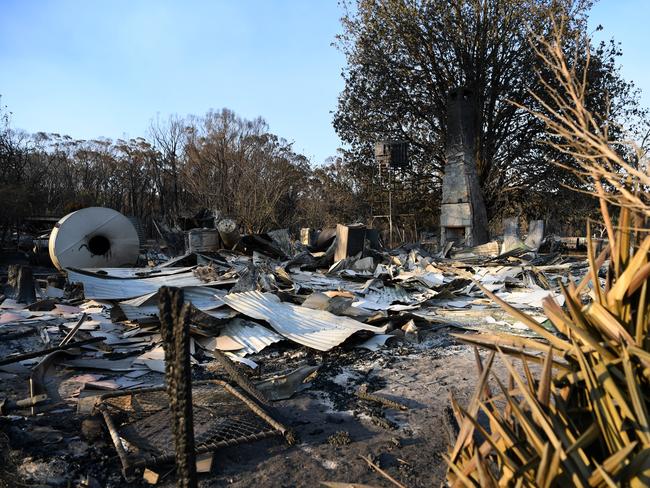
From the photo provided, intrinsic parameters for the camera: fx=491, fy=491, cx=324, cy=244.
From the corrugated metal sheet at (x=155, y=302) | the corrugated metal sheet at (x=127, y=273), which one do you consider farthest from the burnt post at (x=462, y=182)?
the corrugated metal sheet at (x=155, y=302)

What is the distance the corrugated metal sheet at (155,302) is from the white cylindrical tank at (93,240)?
6.43 m

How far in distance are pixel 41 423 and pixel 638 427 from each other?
3563mm

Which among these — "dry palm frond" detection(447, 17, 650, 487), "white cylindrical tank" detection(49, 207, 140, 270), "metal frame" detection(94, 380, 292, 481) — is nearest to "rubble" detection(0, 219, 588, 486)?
"metal frame" detection(94, 380, 292, 481)

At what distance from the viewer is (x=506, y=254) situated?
1177cm

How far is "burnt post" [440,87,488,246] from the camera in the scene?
1794 cm

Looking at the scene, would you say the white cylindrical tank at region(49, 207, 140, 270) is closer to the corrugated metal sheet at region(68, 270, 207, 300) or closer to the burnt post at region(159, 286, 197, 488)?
the corrugated metal sheet at region(68, 270, 207, 300)

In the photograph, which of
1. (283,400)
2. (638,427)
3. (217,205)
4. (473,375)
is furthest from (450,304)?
(217,205)

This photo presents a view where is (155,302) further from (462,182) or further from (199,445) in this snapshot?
(462,182)

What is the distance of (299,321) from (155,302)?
191cm

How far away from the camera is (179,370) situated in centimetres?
158

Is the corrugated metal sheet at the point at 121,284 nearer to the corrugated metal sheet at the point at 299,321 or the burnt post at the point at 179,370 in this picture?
the corrugated metal sheet at the point at 299,321

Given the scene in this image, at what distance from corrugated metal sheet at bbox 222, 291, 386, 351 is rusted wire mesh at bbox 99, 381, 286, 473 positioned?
1499 mm

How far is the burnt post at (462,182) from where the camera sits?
1794cm

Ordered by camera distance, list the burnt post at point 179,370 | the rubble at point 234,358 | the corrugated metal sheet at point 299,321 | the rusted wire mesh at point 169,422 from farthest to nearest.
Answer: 1. the corrugated metal sheet at point 299,321
2. the rubble at point 234,358
3. the rusted wire mesh at point 169,422
4. the burnt post at point 179,370
